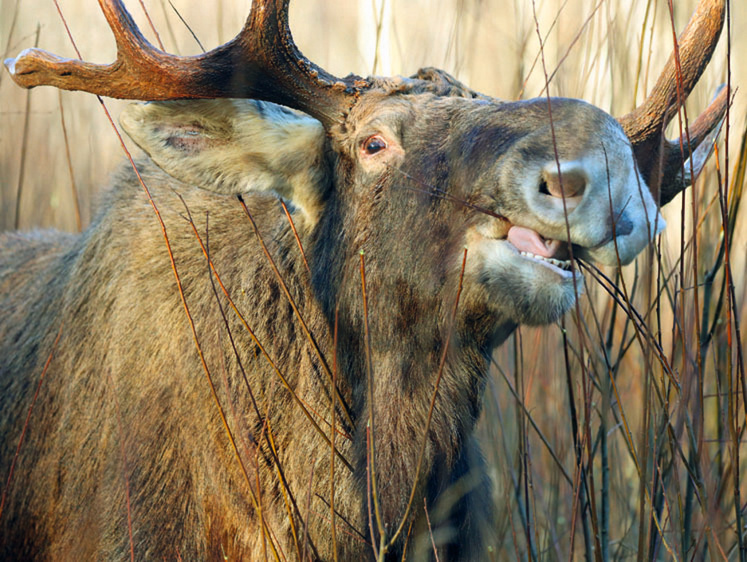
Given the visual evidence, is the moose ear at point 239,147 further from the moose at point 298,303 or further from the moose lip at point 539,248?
the moose lip at point 539,248

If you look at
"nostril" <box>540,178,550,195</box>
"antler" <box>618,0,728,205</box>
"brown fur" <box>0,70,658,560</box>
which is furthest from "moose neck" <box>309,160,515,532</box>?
"antler" <box>618,0,728,205</box>

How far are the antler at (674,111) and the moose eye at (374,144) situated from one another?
3.04ft

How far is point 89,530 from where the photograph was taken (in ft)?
10.0

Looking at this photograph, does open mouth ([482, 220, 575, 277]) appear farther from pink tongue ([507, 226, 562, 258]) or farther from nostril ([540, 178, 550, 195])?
nostril ([540, 178, 550, 195])

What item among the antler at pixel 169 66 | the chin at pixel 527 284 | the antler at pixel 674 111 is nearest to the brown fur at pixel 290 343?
the chin at pixel 527 284

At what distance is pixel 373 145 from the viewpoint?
9.63 feet

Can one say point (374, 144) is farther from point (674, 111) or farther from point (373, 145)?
point (674, 111)

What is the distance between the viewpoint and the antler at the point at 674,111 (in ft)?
9.74

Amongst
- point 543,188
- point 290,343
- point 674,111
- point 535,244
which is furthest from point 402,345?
point 674,111

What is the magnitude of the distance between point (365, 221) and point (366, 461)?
2.71 ft

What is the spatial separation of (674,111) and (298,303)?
156 cm

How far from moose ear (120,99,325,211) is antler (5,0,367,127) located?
0.15m

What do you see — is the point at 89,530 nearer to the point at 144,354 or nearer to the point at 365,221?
the point at 144,354

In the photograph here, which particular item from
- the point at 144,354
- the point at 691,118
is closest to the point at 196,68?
the point at 144,354
